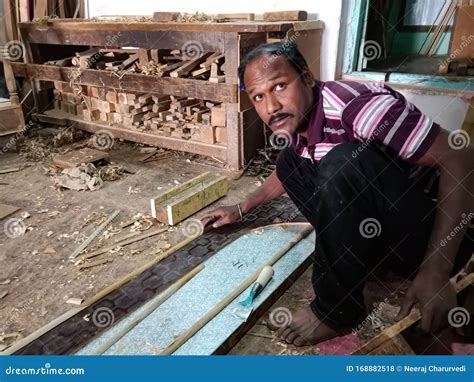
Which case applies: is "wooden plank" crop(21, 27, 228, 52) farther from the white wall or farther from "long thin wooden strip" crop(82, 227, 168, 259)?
"long thin wooden strip" crop(82, 227, 168, 259)

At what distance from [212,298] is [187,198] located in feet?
3.31

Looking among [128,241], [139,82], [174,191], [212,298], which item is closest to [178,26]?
[139,82]

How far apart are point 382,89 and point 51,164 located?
3.58 meters

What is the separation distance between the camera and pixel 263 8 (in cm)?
441

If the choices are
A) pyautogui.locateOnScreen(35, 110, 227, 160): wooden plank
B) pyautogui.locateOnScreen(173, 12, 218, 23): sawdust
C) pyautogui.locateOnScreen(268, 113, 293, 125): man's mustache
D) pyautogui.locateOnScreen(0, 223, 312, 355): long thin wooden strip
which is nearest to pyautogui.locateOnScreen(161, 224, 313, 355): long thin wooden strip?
pyautogui.locateOnScreen(0, 223, 312, 355): long thin wooden strip

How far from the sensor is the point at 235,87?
11.8 ft

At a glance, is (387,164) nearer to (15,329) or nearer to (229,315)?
(229,315)

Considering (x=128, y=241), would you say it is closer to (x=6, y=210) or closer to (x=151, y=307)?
(x=151, y=307)

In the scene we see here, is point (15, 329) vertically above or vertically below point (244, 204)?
below

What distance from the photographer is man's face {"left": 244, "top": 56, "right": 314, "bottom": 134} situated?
67.4 inches

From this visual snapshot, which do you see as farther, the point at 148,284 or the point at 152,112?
the point at 152,112

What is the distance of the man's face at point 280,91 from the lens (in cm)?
171

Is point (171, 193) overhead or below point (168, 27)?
below

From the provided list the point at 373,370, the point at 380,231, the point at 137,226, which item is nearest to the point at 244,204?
the point at 137,226
